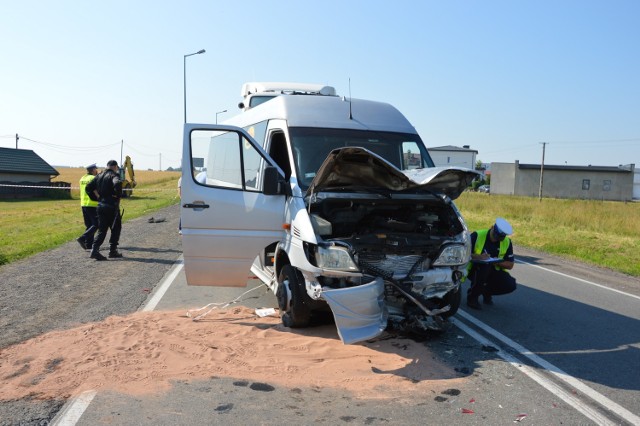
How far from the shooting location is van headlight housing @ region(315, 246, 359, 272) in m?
5.42

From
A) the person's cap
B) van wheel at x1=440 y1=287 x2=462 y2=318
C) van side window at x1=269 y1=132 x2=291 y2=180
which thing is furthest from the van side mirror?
the person's cap

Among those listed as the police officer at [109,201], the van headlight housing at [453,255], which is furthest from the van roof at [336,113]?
the police officer at [109,201]

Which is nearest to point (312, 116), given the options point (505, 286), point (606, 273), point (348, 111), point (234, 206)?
point (348, 111)

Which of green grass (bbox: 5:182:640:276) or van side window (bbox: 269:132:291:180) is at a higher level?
van side window (bbox: 269:132:291:180)

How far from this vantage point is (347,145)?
7074 millimetres

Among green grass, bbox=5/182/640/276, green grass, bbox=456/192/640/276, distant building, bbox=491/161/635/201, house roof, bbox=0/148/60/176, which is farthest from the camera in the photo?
distant building, bbox=491/161/635/201

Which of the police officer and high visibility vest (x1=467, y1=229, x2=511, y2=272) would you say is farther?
the police officer

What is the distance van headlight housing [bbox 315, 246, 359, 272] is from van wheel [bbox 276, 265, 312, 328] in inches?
23.1

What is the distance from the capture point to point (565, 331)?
255 inches

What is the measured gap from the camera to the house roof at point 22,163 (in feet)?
134

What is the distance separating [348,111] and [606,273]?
7372mm

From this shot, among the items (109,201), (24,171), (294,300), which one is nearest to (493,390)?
(294,300)

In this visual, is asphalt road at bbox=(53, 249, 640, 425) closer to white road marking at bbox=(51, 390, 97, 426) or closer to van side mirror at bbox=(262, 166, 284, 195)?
white road marking at bbox=(51, 390, 97, 426)

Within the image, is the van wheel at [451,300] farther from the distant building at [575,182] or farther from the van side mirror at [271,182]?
the distant building at [575,182]
